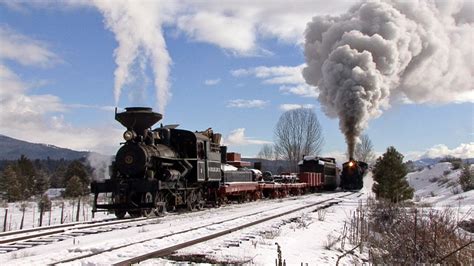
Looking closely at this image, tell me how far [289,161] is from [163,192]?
5093cm

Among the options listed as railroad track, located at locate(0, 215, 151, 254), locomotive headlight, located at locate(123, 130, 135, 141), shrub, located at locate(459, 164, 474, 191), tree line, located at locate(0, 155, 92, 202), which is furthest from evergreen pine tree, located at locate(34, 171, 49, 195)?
railroad track, located at locate(0, 215, 151, 254)

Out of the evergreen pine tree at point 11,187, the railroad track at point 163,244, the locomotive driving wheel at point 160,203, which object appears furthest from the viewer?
the evergreen pine tree at point 11,187

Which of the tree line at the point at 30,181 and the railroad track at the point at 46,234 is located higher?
the tree line at the point at 30,181

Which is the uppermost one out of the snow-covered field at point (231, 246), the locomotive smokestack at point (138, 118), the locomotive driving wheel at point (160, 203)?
the locomotive smokestack at point (138, 118)

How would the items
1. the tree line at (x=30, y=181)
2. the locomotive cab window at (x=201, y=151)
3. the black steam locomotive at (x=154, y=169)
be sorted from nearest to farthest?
the black steam locomotive at (x=154, y=169), the locomotive cab window at (x=201, y=151), the tree line at (x=30, y=181)

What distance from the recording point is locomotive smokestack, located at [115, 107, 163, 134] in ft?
50.6

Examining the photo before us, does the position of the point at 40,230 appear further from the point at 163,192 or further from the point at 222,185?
the point at 222,185

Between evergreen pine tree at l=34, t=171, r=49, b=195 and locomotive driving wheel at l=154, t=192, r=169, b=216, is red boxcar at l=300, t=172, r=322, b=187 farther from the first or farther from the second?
evergreen pine tree at l=34, t=171, r=49, b=195

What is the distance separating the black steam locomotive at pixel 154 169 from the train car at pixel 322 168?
2010 cm

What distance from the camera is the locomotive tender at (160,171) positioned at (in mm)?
14711

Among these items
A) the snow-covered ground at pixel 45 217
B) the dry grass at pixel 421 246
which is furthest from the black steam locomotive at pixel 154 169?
the dry grass at pixel 421 246

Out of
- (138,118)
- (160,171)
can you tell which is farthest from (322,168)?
(138,118)

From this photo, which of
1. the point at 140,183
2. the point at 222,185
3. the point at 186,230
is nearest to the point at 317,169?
the point at 222,185

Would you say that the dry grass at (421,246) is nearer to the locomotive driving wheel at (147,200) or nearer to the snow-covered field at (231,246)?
the snow-covered field at (231,246)
